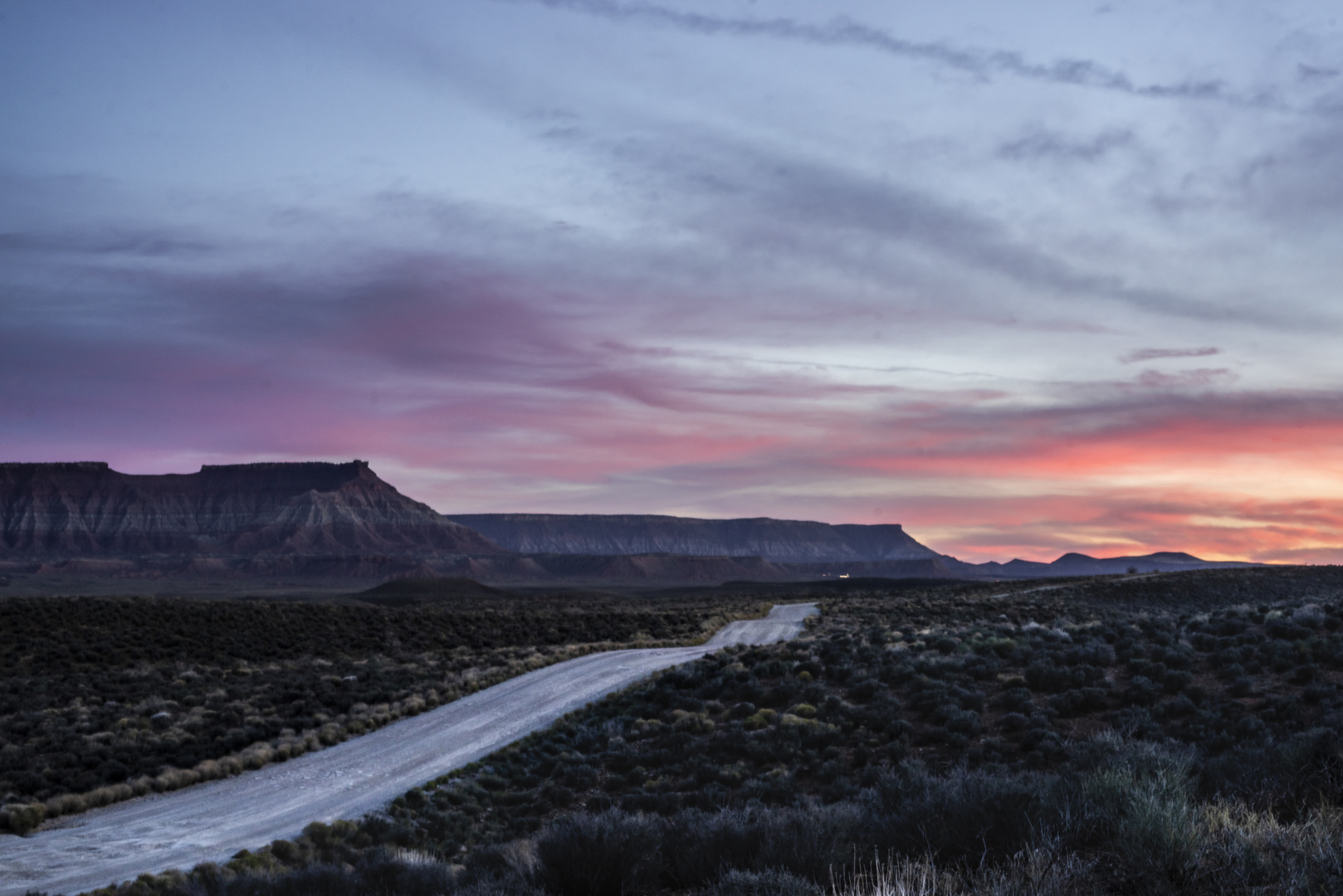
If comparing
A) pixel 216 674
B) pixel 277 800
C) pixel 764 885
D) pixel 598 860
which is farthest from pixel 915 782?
pixel 216 674

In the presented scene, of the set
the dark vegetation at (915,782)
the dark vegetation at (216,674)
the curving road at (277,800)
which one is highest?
the dark vegetation at (915,782)

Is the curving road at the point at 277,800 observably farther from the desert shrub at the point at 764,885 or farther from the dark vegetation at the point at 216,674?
the desert shrub at the point at 764,885

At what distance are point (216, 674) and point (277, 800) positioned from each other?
22703 mm

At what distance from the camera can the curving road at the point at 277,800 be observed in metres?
14.2

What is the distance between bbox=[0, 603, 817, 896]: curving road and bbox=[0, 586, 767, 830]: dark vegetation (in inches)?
43.2

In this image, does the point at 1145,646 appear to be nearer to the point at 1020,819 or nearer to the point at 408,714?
the point at 1020,819

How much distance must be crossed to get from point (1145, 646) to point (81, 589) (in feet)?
517

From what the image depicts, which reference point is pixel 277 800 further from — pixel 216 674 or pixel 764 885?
pixel 216 674

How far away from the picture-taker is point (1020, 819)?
8820 millimetres

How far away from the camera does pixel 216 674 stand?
124 feet

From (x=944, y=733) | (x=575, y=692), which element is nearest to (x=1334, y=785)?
(x=944, y=733)

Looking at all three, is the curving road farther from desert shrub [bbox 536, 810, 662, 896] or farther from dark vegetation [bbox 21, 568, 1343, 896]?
desert shrub [bbox 536, 810, 662, 896]

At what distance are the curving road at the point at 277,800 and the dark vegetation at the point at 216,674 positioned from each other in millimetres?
1097

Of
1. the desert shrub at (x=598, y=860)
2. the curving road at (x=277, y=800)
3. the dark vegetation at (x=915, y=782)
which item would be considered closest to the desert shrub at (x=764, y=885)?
the dark vegetation at (x=915, y=782)
